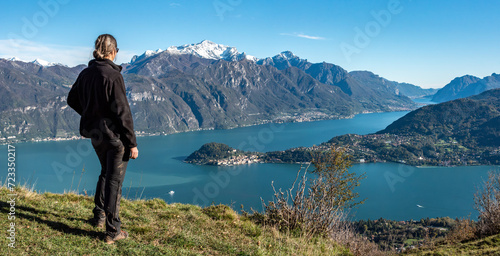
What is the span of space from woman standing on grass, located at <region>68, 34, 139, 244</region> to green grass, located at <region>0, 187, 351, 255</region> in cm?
34

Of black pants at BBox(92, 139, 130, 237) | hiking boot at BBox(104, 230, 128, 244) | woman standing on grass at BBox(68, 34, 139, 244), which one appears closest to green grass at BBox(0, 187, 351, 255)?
hiking boot at BBox(104, 230, 128, 244)

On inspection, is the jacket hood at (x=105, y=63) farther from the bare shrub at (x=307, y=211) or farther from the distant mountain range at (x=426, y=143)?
the distant mountain range at (x=426, y=143)

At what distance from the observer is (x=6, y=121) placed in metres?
149

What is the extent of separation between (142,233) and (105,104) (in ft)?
5.23

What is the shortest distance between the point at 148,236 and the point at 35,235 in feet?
3.63

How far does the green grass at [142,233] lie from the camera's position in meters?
3.09

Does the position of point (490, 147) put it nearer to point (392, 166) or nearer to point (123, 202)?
point (392, 166)

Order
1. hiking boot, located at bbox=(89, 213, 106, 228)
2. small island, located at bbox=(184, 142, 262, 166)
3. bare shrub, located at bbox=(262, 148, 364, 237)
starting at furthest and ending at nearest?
1. small island, located at bbox=(184, 142, 262, 166)
2. bare shrub, located at bbox=(262, 148, 364, 237)
3. hiking boot, located at bbox=(89, 213, 106, 228)

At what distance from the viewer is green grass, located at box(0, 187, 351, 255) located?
3.09m

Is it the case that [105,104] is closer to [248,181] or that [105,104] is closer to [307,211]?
[307,211]

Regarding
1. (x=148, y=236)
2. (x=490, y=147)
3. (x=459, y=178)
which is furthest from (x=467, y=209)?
(x=490, y=147)

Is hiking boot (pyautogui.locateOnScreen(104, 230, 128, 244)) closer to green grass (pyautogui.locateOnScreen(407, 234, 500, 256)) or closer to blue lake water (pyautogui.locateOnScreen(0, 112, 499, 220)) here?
green grass (pyautogui.locateOnScreen(407, 234, 500, 256))

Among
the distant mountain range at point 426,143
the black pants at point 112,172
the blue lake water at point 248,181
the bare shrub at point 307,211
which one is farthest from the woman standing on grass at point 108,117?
the distant mountain range at point 426,143

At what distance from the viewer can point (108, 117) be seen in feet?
10.4
